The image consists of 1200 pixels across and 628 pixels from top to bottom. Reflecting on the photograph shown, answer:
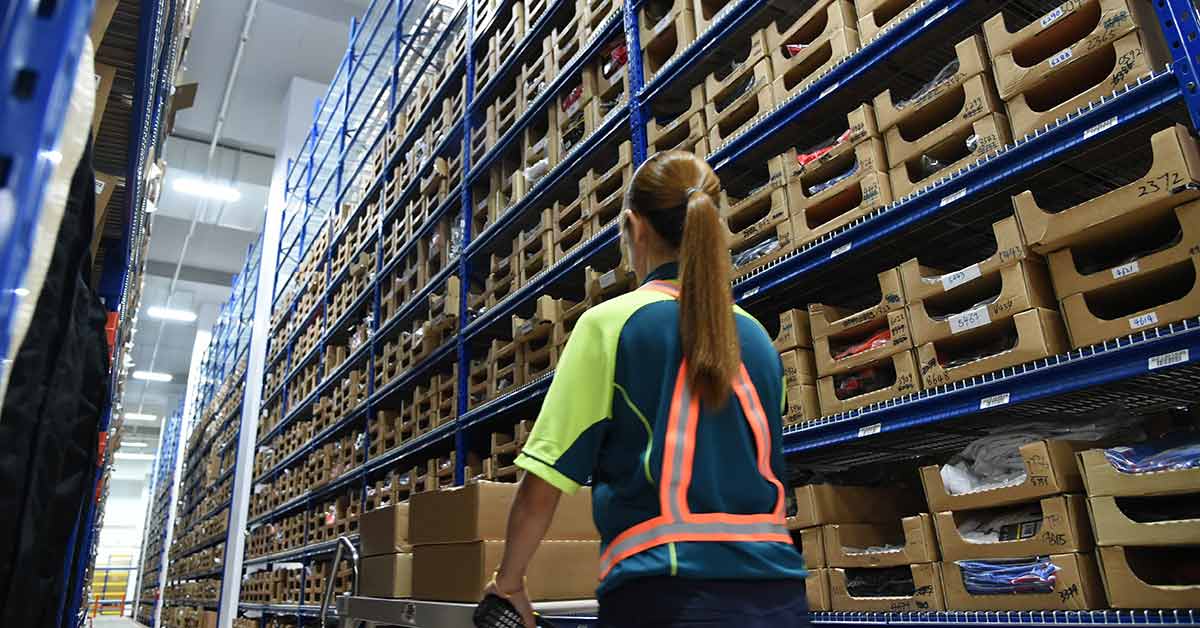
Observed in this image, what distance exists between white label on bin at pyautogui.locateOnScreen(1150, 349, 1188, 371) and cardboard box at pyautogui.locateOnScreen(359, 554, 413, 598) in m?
2.29

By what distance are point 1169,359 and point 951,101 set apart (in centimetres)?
105

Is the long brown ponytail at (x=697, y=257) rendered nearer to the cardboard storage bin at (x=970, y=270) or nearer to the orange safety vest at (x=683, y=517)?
the orange safety vest at (x=683, y=517)

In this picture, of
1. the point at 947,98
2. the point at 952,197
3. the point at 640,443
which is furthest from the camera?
the point at 947,98

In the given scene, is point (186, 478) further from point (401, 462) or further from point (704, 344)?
point (704, 344)

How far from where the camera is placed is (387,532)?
305 centimetres

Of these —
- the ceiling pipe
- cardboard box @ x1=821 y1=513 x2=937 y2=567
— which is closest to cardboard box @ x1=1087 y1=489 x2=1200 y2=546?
cardboard box @ x1=821 y1=513 x2=937 y2=567

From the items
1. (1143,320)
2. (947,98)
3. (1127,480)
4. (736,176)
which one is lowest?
(1127,480)

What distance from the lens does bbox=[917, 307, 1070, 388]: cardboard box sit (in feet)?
6.80

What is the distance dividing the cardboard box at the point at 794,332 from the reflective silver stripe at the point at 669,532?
1622mm

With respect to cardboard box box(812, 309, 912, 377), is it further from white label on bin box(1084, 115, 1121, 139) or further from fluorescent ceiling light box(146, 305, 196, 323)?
fluorescent ceiling light box(146, 305, 196, 323)

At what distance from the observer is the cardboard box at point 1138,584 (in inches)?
66.4

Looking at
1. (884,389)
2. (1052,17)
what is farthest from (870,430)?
(1052,17)

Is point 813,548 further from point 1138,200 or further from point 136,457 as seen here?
point 136,457

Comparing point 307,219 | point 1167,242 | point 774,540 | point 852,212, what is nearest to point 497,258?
point 852,212
